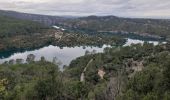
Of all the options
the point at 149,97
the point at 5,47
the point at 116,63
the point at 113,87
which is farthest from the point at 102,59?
the point at 5,47

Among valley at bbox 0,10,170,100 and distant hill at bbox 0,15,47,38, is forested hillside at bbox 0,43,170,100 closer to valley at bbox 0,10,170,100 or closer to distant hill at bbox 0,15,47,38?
valley at bbox 0,10,170,100

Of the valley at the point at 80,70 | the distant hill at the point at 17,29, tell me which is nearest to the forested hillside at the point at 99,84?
the valley at the point at 80,70

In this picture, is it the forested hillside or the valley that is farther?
the valley

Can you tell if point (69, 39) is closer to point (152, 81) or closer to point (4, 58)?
point (4, 58)

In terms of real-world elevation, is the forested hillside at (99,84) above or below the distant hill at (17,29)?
above

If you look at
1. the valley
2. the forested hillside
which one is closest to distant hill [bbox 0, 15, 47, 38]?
the valley

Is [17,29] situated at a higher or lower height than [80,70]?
lower

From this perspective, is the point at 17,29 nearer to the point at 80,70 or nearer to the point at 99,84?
the point at 80,70

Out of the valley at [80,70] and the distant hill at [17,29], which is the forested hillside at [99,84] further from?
the distant hill at [17,29]

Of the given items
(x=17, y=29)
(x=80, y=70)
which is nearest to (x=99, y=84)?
(x=80, y=70)

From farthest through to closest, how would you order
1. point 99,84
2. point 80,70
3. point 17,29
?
point 17,29
point 80,70
point 99,84

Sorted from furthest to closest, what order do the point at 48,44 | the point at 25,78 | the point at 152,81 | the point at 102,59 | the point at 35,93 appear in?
Answer: the point at 48,44
the point at 102,59
the point at 25,78
the point at 35,93
the point at 152,81
